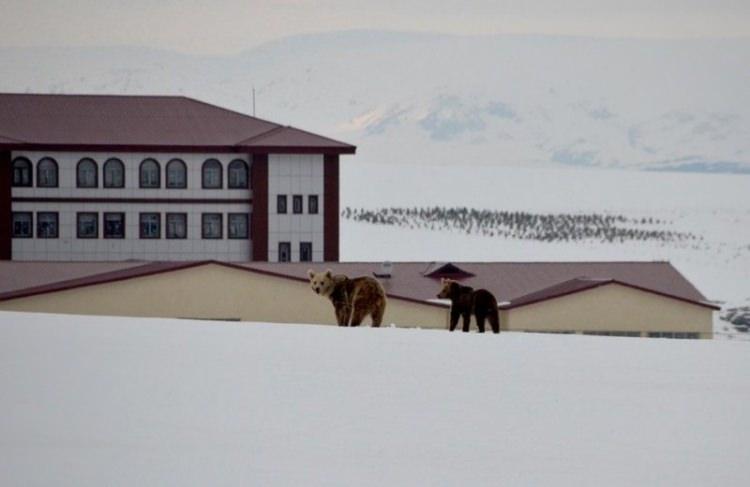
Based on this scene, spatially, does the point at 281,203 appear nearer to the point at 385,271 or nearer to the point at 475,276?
the point at 385,271

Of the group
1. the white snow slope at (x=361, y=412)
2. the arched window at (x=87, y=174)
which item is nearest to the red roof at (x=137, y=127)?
the arched window at (x=87, y=174)

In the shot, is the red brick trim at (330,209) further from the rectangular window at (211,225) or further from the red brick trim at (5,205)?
the red brick trim at (5,205)

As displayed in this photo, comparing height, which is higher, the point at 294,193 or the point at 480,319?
the point at 294,193

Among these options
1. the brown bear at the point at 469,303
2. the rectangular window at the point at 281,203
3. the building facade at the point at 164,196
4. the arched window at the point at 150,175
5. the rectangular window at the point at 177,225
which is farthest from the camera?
the arched window at the point at 150,175

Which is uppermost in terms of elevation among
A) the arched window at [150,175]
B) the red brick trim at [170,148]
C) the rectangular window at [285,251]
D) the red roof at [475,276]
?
the red brick trim at [170,148]

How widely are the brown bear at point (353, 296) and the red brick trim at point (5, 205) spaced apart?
4196 centimetres

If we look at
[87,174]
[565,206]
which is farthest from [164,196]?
[565,206]

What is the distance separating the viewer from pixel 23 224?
65625mm

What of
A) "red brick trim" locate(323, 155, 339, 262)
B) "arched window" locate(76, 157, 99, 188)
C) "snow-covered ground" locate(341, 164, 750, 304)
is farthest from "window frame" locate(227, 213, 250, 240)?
"snow-covered ground" locate(341, 164, 750, 304)

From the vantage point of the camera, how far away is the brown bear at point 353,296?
79.0ft

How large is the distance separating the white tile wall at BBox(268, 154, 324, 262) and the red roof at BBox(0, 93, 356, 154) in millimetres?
536

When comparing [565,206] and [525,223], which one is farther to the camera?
[565,206]

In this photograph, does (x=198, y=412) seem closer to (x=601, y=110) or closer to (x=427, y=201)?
(x=427, y=201)

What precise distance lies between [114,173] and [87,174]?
0.91 m
